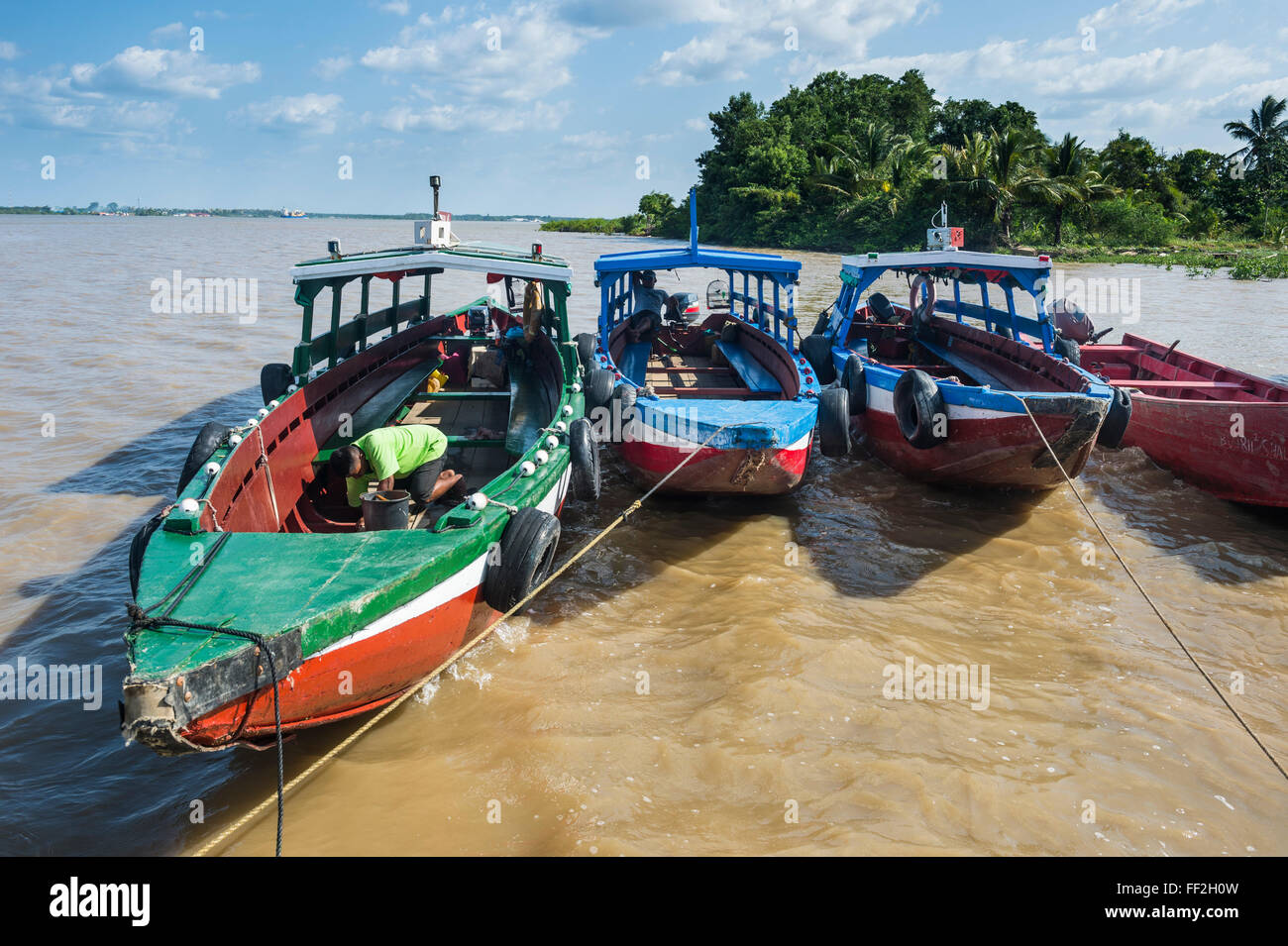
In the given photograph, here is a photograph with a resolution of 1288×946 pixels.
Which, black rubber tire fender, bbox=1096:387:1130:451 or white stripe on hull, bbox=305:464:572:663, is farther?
black rubber tire fender, bbox=1096:387:1130:451

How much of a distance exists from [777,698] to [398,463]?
9.70 ft

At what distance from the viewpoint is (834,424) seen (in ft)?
24.4

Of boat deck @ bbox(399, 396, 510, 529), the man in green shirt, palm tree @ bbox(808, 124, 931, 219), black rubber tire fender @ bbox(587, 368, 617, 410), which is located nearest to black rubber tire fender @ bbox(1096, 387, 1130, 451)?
black rubber tire fender @ bbox(587, 368, 617, 410)

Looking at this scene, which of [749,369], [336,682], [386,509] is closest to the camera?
[336,682]

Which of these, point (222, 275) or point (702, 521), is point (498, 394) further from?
point (222, 275)

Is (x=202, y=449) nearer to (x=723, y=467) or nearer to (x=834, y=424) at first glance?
(x=723, y=467)

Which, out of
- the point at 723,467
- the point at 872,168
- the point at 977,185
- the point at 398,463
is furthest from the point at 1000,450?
the point at 872,168

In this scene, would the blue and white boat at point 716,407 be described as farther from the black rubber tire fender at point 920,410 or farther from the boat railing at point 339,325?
the boat railing at point 339,325

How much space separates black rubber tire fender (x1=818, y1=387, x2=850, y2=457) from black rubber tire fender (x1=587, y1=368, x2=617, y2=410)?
2037 millimetres

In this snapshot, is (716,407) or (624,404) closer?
(716,407)

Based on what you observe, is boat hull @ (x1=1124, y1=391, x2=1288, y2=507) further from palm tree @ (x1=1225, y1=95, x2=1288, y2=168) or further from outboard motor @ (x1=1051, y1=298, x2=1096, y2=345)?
palm tree @ (x1=1225, y1=95, x2=1288, y2=168)

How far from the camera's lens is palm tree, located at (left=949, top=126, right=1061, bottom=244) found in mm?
32969

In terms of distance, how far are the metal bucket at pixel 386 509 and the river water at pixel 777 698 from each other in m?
1.04
